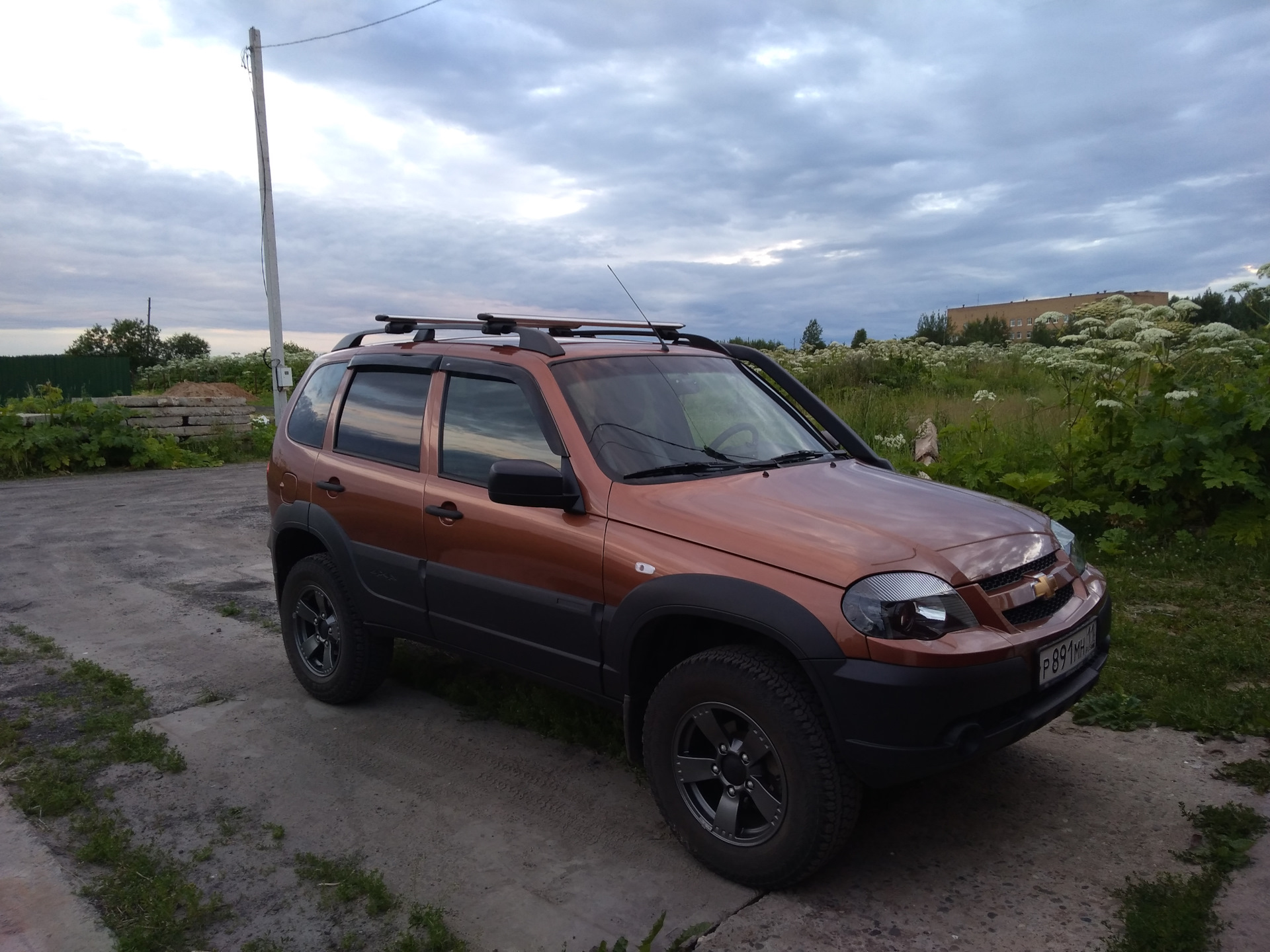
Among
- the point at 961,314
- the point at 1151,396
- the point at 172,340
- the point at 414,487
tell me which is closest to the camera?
the point at 414,487

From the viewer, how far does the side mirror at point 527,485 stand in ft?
11.8

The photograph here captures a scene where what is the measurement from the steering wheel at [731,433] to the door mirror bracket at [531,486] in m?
0.70

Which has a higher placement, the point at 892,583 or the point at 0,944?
the point at 892,583

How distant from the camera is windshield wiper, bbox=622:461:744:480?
12.2ft

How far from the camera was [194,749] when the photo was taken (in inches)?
179

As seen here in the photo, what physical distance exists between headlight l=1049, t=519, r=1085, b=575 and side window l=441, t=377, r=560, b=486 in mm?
2041

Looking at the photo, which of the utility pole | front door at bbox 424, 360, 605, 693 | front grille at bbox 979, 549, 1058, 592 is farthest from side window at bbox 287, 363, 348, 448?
the utility pole

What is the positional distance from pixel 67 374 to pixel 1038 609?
29.7m

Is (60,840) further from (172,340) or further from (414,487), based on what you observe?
(172,340)

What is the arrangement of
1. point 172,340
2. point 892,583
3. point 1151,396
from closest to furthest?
point 892,583 < point 1151,396 < point 172,340

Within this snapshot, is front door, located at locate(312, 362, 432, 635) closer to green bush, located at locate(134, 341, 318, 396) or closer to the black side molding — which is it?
the black side molding

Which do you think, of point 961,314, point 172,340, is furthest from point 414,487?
point 172,340

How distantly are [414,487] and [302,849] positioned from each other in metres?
1.60

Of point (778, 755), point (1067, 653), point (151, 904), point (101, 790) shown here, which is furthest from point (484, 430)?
point (1067, 653)
